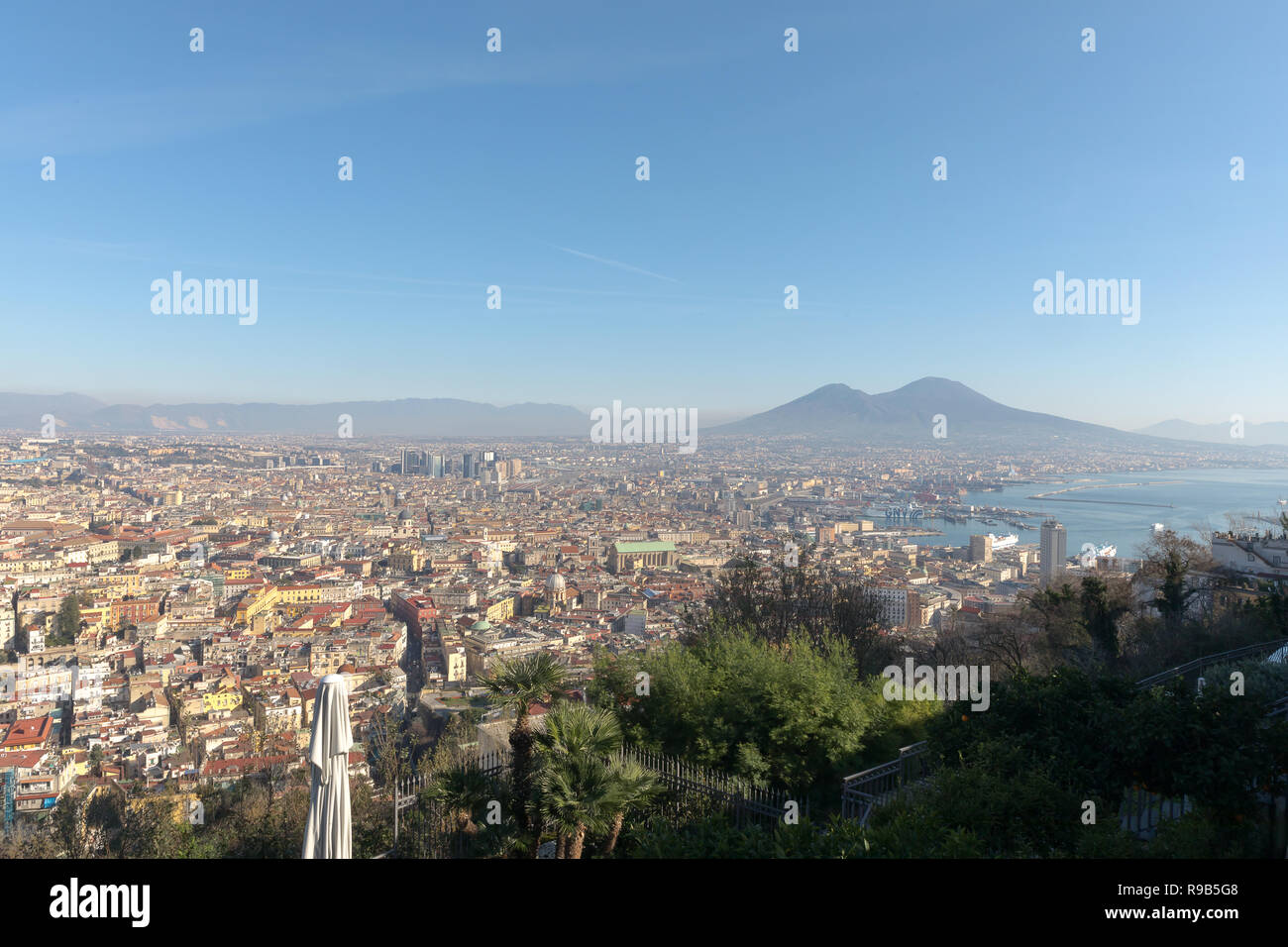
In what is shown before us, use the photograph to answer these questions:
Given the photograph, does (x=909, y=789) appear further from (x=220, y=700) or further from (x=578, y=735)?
(x=220, y=700)

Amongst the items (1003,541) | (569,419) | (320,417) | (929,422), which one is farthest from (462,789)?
(320,417)

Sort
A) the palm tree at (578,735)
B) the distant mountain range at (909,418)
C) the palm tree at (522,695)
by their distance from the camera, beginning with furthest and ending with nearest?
the distant mountain range at (909,418) < the palm tree at (522,695) < the palm tree at (578,735)

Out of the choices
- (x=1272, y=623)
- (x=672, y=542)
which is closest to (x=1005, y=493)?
(x=672, y=542)

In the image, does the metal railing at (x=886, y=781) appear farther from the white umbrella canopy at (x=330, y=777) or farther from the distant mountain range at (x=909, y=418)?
the distant mountain range at (x=909, y=418)

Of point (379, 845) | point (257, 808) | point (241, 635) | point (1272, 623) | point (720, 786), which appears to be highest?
point (1272, 623)

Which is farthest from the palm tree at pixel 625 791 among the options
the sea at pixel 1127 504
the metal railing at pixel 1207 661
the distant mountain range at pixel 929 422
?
the distant mountain range at pixel 929 422

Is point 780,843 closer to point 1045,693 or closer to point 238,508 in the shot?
point 1045,693
